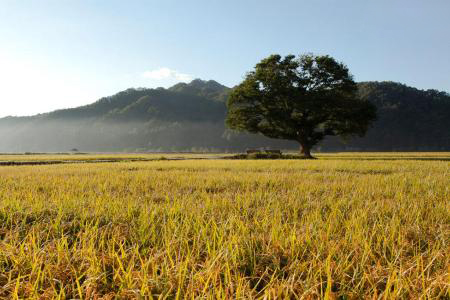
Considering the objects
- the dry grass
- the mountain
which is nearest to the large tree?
the dry grass

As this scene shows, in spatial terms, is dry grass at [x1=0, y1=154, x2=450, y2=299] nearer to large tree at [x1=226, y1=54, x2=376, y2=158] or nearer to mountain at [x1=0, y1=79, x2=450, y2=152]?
large tree at [x1=226, y1=54, x2=376, y2=158]

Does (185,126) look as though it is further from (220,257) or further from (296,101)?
(220,257)

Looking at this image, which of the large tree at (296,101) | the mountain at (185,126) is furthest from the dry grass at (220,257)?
the mountain at (185,126)

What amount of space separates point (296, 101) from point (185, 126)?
118 m

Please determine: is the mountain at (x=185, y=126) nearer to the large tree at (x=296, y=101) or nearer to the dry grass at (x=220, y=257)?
the large tree at (x=296, y=101)

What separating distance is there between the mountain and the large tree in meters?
43.8

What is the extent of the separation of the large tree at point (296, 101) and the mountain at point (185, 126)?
43757mm

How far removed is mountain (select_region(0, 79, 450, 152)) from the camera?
371 ft

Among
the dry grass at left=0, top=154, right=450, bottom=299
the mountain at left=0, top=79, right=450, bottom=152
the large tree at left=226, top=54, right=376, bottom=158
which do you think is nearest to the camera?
the dry grass at left=0, top=154, right=450, bottom=299

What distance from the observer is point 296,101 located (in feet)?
122

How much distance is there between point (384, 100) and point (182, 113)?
3894 inches

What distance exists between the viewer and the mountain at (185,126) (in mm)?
113125

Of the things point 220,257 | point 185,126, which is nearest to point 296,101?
point 220,257

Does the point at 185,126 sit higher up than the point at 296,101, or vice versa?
the point at 185,126
